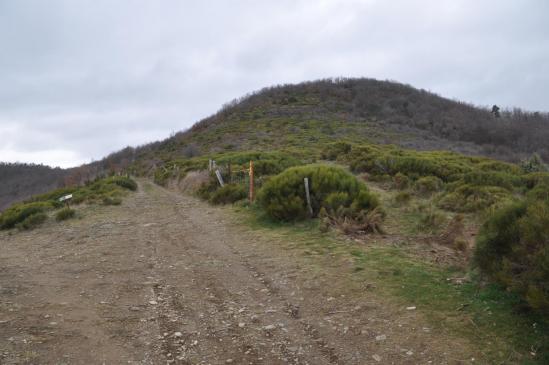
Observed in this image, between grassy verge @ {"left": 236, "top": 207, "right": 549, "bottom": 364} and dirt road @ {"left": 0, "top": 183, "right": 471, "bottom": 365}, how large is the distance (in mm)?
221

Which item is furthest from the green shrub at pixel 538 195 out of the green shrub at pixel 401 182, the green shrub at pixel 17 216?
the green shrub at pixel 17 216

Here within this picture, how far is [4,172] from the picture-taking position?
316 feet

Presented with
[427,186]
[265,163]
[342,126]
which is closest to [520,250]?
[427,186]

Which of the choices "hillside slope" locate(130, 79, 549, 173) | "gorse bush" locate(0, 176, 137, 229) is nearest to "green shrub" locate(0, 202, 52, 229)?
"gorse bush" locate(0, 176, 137, 229)

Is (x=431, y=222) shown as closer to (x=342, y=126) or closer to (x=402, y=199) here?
(x=402, y=199)

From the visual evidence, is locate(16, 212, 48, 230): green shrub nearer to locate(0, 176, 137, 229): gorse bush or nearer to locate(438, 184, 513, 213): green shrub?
locate(0, 176, 137, 229): gorse bush

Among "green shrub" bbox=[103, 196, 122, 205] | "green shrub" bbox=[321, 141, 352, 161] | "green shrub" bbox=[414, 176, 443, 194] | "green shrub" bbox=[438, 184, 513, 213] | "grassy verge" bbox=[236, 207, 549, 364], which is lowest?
"grassy verge" bbox=[236, 207, 549, 364]

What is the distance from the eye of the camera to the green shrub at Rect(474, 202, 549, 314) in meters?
4.38

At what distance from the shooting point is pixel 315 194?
1085cm

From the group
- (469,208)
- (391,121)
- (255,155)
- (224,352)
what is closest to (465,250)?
(469,208)

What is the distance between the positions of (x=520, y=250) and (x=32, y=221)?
42.5ft

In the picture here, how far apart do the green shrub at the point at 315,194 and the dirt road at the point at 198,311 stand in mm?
1398

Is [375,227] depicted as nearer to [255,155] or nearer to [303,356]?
[303,356]

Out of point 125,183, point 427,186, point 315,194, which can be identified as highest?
point 125,183
